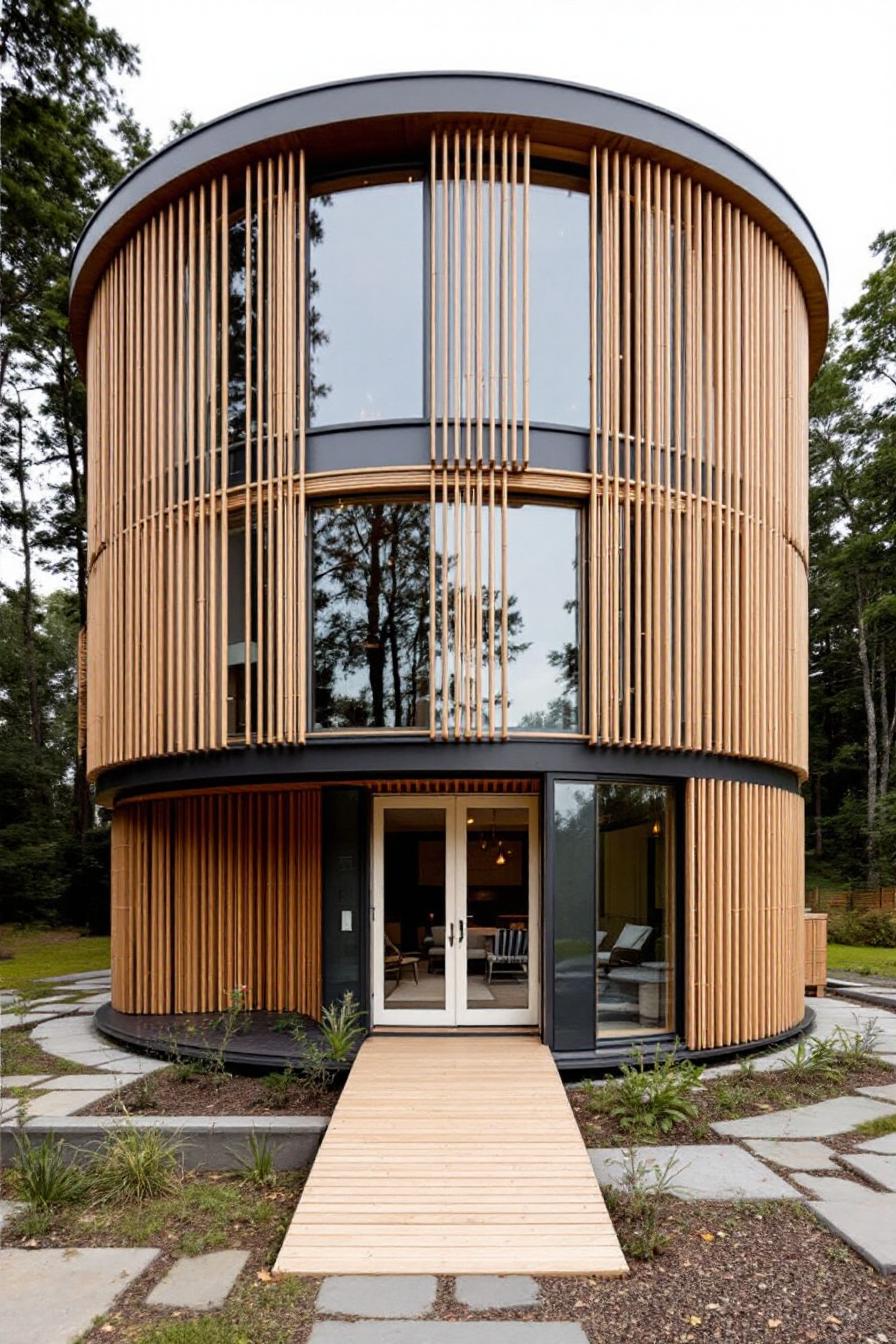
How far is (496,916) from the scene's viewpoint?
28.2ft

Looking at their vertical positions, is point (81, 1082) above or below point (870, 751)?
below

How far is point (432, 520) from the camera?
26.6 feet

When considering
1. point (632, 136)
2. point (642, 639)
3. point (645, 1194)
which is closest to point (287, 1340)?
point (645, 1194)

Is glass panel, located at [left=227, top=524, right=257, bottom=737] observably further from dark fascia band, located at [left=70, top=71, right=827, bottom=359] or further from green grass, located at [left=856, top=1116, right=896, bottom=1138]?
green grass, located at [left=856, top=1116, right=896, bottom=1138]

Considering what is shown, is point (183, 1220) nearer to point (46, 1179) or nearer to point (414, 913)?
point (46, 1179)

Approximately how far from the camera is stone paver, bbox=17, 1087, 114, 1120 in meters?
6.78

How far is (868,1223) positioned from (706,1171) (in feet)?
3.38

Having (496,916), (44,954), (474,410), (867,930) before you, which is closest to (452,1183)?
(496,916)

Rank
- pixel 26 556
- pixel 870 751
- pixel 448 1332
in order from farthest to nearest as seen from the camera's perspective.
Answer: pixel 870 751 → pixel 26 556 → pixel 448 1332

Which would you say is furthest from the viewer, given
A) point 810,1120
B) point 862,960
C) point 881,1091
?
point 862,960

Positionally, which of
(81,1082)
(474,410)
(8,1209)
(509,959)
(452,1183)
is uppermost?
(474,410)

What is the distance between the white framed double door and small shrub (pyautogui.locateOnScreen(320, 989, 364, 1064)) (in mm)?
291

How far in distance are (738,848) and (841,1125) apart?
2553 mm

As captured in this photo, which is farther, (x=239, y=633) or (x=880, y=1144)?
(x=239, y=633)
